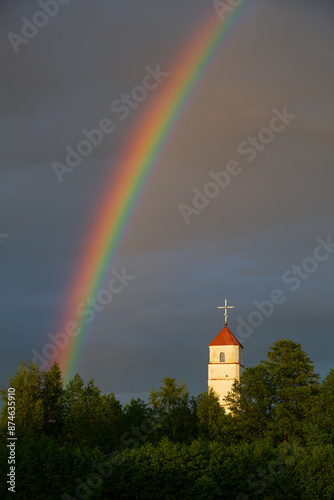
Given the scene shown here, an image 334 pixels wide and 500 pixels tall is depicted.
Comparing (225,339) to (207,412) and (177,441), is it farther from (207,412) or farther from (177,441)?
(177,441)

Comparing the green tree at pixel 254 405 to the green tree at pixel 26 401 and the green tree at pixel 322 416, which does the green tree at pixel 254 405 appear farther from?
the green tree at pixel 26 401

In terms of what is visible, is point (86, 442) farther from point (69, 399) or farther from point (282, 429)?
point (282, 429)

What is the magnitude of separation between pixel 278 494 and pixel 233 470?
4179mm

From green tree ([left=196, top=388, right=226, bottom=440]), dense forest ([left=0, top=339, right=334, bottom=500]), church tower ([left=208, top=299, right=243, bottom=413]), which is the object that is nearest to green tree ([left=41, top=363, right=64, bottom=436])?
dense forest ([left=0, top=339, right=334, bottom=500])

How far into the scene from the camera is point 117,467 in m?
58.4

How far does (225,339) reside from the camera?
14375 cm

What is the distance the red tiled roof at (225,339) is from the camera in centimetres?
14325

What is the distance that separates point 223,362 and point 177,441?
7274cm

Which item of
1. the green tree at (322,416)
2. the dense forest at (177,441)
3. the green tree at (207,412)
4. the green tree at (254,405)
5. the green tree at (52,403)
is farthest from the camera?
the green tree at (207,412)

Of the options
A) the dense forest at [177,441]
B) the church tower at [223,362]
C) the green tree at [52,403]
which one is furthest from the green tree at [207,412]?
the church tower at [223,362]

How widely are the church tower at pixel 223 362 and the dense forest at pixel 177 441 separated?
103ft

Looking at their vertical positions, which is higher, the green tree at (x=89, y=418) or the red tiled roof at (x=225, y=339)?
the red tiled roof at (x=225, y=339)

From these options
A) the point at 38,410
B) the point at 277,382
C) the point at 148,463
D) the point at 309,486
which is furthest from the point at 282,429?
the point at 38,410

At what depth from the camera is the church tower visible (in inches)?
5531
